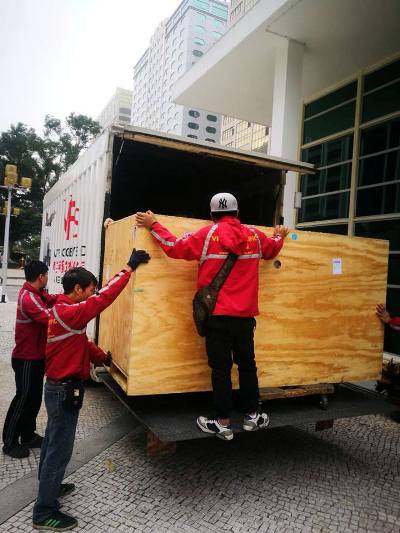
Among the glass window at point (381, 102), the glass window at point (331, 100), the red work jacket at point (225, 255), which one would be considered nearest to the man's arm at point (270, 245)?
the red work jacket at point (225, 255)

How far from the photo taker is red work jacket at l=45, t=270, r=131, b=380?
8.31 ft

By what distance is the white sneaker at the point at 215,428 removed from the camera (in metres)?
2.71

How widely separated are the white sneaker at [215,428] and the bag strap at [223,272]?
88 centimetres

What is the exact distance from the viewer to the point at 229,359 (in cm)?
285

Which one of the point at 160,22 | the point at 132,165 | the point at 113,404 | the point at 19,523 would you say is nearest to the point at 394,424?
the point at 113,404

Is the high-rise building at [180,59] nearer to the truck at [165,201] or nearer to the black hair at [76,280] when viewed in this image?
the truck at [165,201]

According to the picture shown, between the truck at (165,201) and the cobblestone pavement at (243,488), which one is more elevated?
the truck at (165,201)

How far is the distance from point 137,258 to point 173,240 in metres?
0.27

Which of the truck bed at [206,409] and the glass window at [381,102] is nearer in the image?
the truck bed at [206,409]

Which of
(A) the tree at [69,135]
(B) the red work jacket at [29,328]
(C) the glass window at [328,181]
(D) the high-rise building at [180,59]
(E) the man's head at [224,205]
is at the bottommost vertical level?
(B) the red work jacket at [29,328]

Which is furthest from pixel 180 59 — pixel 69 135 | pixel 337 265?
pixel 337 265

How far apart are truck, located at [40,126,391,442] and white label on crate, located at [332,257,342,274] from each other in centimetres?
96

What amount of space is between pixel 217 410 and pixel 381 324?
5.79 ft

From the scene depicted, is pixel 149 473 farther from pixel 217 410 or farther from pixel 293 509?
pixel 293 509
